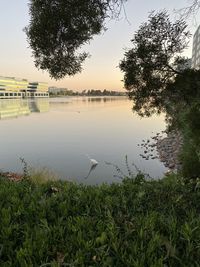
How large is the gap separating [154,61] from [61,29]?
3.95m

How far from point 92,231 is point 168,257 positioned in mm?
703

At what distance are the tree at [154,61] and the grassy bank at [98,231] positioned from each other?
787cm

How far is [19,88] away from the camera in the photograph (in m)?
172

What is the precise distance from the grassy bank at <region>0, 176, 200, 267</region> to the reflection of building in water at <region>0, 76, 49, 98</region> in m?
155

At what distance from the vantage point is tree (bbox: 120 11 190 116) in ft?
33.6

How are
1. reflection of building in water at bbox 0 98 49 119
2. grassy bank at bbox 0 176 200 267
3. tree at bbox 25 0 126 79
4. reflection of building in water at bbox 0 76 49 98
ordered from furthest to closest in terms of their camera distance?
1. reflection of building in water at bbox 0 76 49 98
2. reflection of building in water at bbox 0 98 49 119
3. tree at bbox 25 0 126 79
4. grassy bank at bbox 0 176 200 267

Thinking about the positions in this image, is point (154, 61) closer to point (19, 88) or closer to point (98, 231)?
point (98, 231)

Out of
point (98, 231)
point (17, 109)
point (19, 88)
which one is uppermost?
point (19, 88)

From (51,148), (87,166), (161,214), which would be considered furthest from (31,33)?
(51,148)

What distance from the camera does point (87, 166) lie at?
18.1 metres

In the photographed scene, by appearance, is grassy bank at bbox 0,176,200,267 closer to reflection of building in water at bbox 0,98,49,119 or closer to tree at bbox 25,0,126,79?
tree at bbox 25,0,126,79

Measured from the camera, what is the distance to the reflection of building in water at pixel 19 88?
153m

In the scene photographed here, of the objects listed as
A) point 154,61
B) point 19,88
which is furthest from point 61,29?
point 19,88

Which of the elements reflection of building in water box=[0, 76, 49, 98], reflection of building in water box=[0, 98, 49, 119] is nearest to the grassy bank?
reflection of building in water box=[0, 98, 49, 119]
